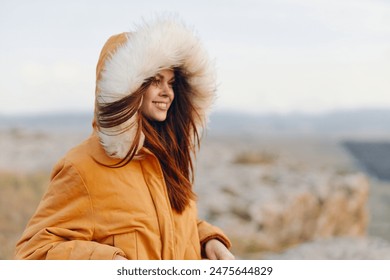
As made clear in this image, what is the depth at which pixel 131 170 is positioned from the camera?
275 centimetres

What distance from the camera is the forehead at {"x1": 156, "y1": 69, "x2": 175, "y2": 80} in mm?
2813

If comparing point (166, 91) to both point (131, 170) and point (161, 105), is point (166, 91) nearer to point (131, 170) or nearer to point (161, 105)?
point (161, 105)

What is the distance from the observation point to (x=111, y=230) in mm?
2645

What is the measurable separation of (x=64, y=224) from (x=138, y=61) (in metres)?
0.67

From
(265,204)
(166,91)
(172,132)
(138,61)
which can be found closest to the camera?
(138,61)

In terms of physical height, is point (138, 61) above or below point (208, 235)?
above

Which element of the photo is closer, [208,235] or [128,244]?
[128,244]

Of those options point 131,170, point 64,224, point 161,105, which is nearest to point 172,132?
point 161,105

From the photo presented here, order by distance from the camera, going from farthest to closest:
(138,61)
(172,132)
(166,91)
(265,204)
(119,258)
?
(265,204)
(172,132)
(166,91)
(138,61)
(119,258)

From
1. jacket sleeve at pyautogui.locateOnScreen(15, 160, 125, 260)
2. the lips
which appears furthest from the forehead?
jacket sleeve at pyautogui.locateOnScreen(15, 160, 125, 260)

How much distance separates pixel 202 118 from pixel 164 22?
0.46 meters

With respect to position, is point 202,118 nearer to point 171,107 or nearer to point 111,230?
point 171,107

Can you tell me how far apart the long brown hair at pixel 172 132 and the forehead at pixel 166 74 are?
5 centimetres
